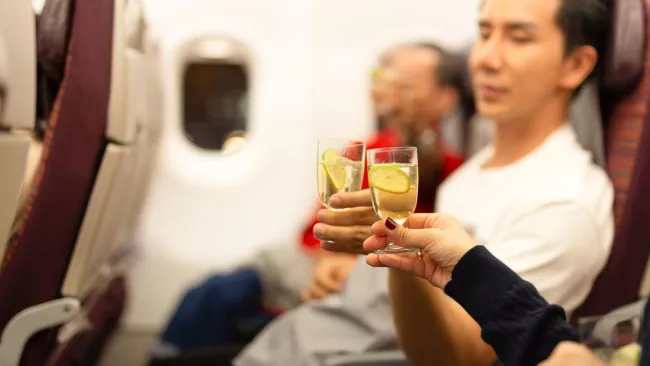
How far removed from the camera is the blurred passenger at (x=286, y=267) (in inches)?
117

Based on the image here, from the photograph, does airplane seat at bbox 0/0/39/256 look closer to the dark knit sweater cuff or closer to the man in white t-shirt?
the man in white t-shirt

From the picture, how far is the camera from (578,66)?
1752 millimetres

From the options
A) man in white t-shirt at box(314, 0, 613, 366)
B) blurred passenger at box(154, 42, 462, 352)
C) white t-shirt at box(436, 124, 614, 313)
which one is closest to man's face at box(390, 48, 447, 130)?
blurred passenger at box(154, 42, 462, 352)

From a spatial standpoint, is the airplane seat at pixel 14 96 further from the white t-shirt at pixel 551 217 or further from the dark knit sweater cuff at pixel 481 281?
the white t-shirt at pixel 551 217

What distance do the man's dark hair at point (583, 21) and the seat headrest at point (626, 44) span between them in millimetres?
31

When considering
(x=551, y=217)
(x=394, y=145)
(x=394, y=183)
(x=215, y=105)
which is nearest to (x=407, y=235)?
(x=394, y=183)

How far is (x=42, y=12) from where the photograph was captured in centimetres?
142

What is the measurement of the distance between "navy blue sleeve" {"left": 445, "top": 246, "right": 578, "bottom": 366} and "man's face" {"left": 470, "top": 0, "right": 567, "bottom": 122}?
0.75m

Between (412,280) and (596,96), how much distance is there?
0.78m

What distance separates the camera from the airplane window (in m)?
4.22

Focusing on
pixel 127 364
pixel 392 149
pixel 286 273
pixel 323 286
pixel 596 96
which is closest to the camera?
pixel 392 149

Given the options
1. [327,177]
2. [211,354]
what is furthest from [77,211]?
[211,354]

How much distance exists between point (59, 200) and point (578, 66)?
1.26m

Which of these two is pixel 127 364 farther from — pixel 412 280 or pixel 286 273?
pixel 412 280
